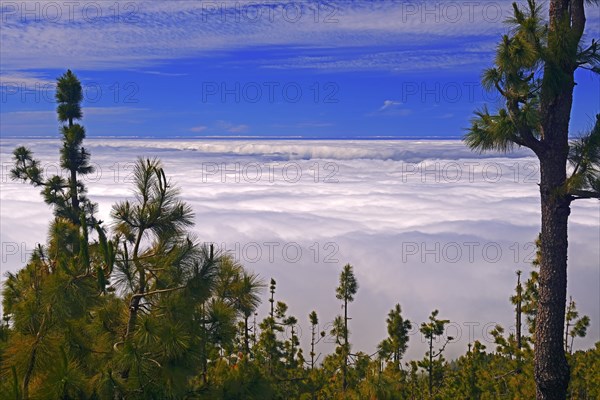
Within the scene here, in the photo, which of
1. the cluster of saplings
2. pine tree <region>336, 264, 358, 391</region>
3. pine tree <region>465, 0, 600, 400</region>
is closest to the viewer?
the cluster of saplings

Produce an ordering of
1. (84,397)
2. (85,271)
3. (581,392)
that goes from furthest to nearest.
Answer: (581,392) < (85,271) < (84,397)

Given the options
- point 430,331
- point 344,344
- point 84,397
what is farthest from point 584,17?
point 344,344

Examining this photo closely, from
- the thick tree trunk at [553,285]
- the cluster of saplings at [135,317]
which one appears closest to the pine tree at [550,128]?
the thick tree trunk at [553,285]

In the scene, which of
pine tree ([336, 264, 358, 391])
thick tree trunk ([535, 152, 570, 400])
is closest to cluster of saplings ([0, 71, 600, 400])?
thick tree trunk ([535, 152, 570, 400])

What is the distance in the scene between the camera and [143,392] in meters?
7.62

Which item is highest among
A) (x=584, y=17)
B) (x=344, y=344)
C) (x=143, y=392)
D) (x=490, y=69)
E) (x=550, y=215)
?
(x=584, y=17)

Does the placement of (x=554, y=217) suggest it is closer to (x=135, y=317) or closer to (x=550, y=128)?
(x=550, y=128)

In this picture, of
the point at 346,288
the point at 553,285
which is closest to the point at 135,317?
the point at 553,285

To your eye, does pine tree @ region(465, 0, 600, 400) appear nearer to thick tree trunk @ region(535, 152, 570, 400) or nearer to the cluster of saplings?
thick tree trunk @ region(535, 152, 570, 400)

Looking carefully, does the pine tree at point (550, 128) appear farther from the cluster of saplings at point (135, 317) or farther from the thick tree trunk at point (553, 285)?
the cluster of saplings at point (135, 317)

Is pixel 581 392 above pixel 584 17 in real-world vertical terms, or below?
below

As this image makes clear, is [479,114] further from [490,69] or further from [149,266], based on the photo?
[149,266]

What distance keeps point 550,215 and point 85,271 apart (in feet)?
27.7

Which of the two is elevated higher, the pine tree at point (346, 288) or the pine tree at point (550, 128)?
the pine tree at point (550, 128)
